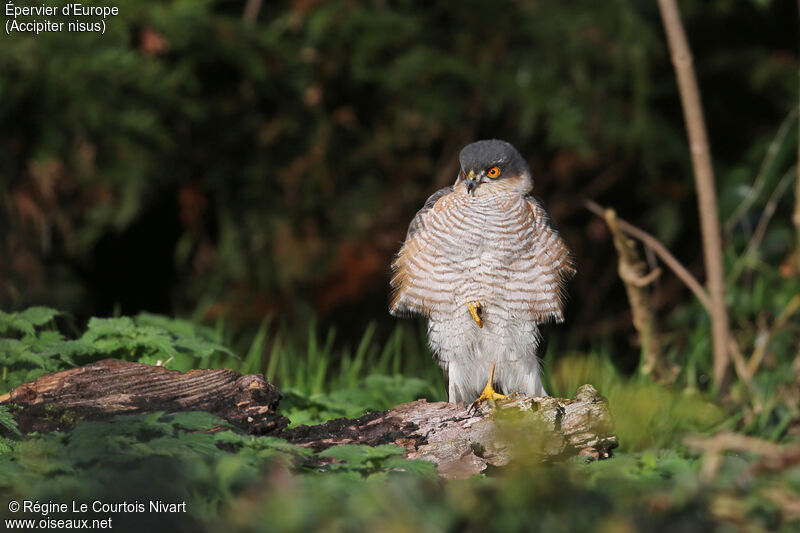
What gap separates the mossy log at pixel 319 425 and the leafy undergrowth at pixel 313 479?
0.38ft

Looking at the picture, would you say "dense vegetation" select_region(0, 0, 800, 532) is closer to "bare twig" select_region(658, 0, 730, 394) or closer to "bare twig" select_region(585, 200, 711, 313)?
"bare twig" select_region(658, 0, 730, 394)

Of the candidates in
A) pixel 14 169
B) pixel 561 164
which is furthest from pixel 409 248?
pixel 561 164

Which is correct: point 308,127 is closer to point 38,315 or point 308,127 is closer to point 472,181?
point 472,181

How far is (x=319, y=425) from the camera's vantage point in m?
3.85

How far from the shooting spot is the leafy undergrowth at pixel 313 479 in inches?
98.0

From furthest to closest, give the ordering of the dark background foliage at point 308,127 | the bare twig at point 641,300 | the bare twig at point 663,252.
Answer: the dark background foliage at point 308,127 → the bare twig at point 641,300 → the bare twig at point 663,252

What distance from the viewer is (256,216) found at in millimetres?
6641

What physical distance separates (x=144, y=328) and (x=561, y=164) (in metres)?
4.36

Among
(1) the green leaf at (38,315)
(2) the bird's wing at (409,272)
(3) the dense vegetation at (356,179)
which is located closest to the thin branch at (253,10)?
(3) the dense vegetation at (356,179)

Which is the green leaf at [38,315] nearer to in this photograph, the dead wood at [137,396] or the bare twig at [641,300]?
the dead wood at [137,396]

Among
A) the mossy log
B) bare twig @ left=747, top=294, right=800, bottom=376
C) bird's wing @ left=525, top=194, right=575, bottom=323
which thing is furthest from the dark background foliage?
bird's wing @ left=525, top=194, right=575, bottom=323

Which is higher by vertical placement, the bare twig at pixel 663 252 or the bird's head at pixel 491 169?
the bird's head at pixel 491 169

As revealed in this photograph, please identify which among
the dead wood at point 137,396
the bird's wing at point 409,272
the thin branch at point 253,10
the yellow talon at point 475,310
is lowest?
the dead wood at point 137,396

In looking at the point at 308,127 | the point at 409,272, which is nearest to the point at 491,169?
the point at 409,272
